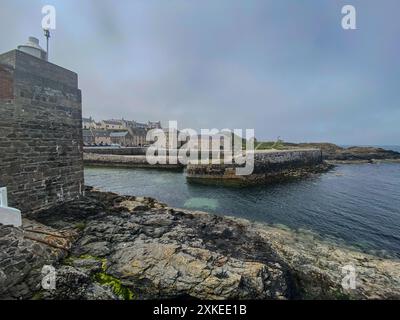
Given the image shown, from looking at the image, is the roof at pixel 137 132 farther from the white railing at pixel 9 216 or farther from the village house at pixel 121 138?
the white railing at pixel 9 216

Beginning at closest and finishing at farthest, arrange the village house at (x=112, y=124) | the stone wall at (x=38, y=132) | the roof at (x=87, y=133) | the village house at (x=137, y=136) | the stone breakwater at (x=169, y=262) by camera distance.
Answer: the stone breakwater at (x=169, y=262) → the stone wall at (x=38, y=132) → the roof at (x=87, y=133) → the village house at (x=137, y=136) → the village house at (x=112, y=124)

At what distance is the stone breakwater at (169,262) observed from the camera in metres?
4.30

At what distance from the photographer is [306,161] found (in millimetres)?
32000

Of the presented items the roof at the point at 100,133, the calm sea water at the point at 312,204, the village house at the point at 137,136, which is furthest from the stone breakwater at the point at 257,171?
the roof at the point at 100,133

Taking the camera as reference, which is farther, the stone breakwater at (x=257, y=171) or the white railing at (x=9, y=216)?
the stone breakwater at (x=257, y=171)

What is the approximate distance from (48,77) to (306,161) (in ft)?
110

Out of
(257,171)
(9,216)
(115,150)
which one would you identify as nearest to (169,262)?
(9,216)

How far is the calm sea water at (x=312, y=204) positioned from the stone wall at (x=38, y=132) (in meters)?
7.30

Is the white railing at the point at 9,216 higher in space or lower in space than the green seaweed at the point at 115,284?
higher

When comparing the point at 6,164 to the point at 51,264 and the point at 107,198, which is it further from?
the point at 107,198

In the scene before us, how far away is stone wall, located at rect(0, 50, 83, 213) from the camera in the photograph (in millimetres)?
6379

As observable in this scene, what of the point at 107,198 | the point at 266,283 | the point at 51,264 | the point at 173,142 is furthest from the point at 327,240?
the point at 173,142

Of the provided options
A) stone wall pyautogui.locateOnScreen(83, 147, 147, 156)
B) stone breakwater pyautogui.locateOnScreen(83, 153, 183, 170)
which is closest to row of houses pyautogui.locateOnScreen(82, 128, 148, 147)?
stone wall pyautogui.locateOnScreen(83, 147, 147, 156)

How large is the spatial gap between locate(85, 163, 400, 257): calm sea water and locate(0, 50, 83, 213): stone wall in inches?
287
